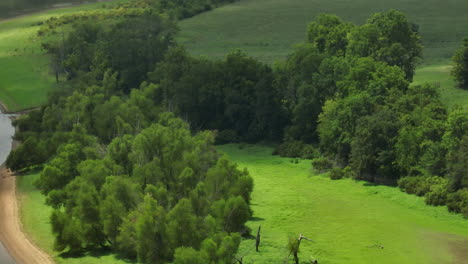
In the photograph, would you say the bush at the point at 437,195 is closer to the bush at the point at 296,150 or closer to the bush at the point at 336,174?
the bush at the point at 336,174

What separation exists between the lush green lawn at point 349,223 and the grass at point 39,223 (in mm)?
14202

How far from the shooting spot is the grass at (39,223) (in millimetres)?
79262

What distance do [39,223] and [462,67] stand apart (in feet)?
209

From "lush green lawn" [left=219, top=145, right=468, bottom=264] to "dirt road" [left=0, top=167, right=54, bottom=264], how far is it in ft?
69.5

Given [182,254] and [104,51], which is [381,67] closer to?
[182,254]

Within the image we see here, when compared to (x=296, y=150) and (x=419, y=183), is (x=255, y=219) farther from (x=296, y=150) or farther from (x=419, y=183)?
(x=296, y=150)

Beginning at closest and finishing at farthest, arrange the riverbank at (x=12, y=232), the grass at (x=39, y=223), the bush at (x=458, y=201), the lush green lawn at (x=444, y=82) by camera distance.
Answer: the grass at (x=39, y=223)
the riverbank at (x=12, y=232)
the bush at (x=458, y=201)
the lush green lawn at (x=444, y=82)

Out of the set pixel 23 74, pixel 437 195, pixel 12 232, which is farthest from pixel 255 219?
pixel 23 74

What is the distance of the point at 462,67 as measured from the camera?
391 feet

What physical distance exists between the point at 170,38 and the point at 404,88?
68.2 m

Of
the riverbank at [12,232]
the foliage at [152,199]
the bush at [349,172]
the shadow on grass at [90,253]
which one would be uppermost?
the foliage at [152,199]

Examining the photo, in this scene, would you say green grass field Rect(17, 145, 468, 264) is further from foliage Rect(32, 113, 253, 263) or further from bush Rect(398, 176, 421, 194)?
foliage Rect(32, 113, 253, 263)

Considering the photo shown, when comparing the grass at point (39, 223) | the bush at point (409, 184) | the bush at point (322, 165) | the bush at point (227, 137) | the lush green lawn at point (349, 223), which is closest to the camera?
the lush green lawn at point (349, 223)

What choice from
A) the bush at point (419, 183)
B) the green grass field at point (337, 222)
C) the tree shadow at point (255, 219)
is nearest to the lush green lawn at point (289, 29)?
the green grass field at point (337, 222)
